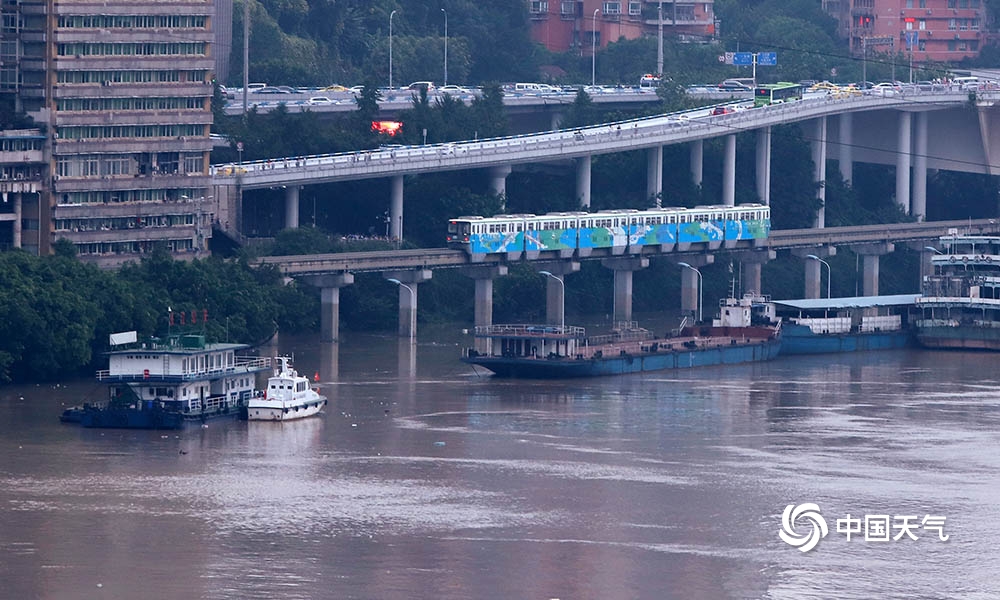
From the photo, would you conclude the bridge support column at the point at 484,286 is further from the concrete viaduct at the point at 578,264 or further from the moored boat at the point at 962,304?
the moored boat at the point at 962,304

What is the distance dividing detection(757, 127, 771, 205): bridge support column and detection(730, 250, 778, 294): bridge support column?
15.4m

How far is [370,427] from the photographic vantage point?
272ft

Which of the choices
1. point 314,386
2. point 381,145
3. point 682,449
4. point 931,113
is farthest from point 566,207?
point 682,449

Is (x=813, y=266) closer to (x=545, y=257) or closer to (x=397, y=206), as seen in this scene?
(x=545, y=257)

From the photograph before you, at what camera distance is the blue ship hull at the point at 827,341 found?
111m

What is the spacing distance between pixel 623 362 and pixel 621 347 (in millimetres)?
2192

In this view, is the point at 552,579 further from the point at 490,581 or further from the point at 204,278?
the point at 204,278

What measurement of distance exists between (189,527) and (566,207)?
231 ft

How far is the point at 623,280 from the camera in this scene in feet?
397

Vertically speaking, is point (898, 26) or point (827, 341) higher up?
point (898, 26)

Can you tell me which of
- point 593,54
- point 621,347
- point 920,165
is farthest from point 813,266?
point 593,54

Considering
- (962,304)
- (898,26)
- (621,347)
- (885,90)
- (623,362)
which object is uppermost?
(898,26)

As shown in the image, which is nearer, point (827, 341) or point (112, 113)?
point (112, 113)

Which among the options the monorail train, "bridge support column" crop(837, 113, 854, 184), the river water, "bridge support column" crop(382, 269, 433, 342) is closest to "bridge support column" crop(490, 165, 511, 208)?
the monorail train
